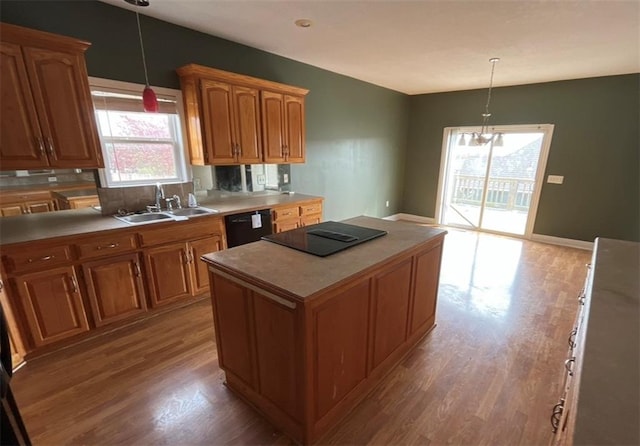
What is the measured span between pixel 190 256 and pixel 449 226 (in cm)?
503

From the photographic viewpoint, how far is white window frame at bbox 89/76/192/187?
2.43 meters

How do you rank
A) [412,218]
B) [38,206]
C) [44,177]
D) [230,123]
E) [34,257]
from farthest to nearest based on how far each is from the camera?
1. [412,218]
2. [230,123]
3. [38,206]
4. [44,177]
5. [34,257]

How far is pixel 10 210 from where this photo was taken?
89.5 inches

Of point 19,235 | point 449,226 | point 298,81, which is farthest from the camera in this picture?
point 449,226

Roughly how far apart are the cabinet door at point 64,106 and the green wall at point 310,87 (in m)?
0.33

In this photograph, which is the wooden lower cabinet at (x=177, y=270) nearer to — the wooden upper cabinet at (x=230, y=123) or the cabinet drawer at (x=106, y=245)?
the cabinet drawer at (x=106, y=245)

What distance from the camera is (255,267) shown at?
1.48 m

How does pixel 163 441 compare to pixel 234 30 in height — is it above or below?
below

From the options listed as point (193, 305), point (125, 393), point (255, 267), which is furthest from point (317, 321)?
point (193, 305)

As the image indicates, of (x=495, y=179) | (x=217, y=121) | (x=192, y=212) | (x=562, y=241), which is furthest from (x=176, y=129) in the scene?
(x=562, y=241)

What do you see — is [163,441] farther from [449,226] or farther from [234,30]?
[449,226]

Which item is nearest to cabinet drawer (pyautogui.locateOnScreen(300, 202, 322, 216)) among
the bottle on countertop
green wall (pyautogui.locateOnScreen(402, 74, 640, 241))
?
the bottle on countertop

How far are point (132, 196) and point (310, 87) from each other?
8.77ft

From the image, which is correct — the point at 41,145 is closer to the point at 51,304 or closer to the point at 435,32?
the point at 51,304
